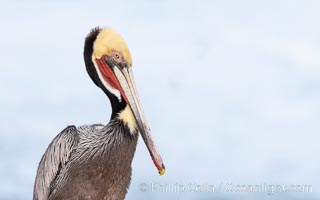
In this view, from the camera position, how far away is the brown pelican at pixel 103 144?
7.29 meters

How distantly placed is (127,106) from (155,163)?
0.69 m

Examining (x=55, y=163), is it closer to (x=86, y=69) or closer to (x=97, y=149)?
(x=97, y=149)

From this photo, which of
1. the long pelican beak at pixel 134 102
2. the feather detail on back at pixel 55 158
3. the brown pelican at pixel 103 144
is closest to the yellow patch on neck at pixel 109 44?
the brown pelican at pixel 103 144

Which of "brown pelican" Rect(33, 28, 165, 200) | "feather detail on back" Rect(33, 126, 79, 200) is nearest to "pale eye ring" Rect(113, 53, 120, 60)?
"brown pelican" Rect(33, 28, 165, 200)

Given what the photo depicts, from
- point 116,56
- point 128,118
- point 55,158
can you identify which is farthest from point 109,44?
point 55,158

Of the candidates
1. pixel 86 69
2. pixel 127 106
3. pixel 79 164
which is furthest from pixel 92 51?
pixel 79 164

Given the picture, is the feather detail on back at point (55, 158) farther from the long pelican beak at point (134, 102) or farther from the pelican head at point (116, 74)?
the long pelican beak at point (134, 102)

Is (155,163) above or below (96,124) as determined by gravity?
below

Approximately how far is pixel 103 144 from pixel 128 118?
1.27 feet

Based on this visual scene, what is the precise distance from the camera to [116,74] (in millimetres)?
7598

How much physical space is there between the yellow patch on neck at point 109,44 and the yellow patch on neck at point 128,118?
519 millimetres

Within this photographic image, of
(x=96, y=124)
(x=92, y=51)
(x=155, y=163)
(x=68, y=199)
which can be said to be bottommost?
(x=68, y=199)

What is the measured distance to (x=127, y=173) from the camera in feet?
24.4

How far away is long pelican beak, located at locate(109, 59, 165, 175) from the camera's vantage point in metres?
7.45
